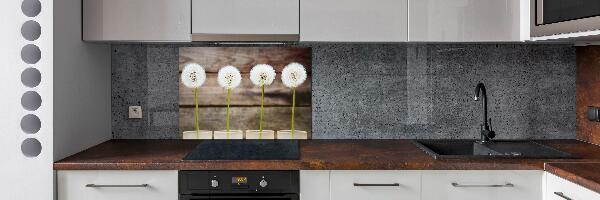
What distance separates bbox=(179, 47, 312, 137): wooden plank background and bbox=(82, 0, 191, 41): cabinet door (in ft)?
1.27

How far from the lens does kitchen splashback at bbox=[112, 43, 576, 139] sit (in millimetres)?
2994

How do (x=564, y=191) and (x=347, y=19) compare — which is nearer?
(x=564, y=191)

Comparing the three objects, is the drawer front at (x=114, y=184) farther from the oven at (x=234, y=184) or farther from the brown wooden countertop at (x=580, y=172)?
the brown wooden countertop at (x=580, y=172)

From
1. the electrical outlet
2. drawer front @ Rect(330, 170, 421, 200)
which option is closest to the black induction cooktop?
drawer front @ Rect(330, 170, 421, 200)

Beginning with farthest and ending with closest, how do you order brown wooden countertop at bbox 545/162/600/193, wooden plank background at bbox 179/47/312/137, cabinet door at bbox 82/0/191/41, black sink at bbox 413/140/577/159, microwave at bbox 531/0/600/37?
wooden plank background at bbox 179/47/312/137 → black sink at bbox 413/140/577/159 → cabinet door at bbox 82/0/191/41 → microwave at bbox 531/0/600/37 → brown wooden countertop at bbox 545/162/600/193

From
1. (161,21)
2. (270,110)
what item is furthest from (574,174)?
(161,21)

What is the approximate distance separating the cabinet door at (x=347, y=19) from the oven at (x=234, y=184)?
67 centimetres

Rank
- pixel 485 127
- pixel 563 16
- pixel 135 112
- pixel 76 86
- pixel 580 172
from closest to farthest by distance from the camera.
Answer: pixel 580 172 < pixel 563 16 < pixel 76 86 < pixel 485 127 < pixel 135 112

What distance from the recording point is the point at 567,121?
3.01 m

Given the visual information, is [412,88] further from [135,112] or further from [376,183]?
[135,112]

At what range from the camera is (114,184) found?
231 centimetres

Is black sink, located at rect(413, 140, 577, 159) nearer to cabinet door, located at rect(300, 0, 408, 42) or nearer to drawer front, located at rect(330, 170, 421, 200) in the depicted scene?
drawer front, located at rect(330, 170, 421, 200)
